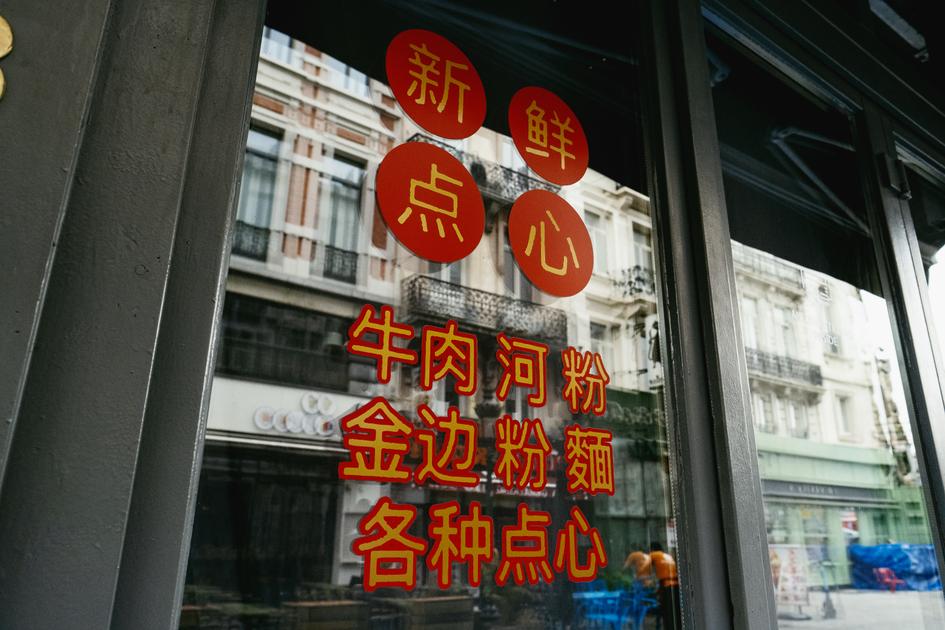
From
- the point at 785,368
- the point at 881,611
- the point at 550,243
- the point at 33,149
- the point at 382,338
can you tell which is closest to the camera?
→ the point at 33,149

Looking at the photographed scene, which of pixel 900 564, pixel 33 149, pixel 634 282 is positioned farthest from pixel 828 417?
pixel 33 149

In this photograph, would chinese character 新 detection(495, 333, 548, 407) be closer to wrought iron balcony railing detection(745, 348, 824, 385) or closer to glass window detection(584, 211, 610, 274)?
glass window detection(584, 211, 610, 274)

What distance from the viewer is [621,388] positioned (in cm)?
98

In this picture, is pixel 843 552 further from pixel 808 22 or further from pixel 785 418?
Result: pixel 808 22

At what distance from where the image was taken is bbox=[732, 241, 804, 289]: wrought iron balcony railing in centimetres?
114

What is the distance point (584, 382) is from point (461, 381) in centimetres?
21

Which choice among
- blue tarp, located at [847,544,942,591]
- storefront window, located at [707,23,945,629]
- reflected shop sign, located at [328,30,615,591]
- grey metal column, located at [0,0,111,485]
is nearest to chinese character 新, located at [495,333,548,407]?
reflected shop sign, located at [328,30,615,591]

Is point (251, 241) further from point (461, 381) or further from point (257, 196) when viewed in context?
point (461, 381)

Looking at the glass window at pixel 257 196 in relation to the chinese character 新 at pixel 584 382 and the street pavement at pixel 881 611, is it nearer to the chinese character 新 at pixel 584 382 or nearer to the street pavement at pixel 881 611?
the chinese character 新 at pixel 584 382

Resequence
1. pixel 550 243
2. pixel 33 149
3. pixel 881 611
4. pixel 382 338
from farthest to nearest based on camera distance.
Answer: pixel 881 611
pixel 550 243
pixel 382 338
pixel 33 149

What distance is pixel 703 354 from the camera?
2.96 ft

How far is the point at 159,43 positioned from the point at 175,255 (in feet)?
0.59

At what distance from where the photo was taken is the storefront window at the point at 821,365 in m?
1.18

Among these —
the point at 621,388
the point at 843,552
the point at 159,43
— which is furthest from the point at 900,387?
the point at 159,43
